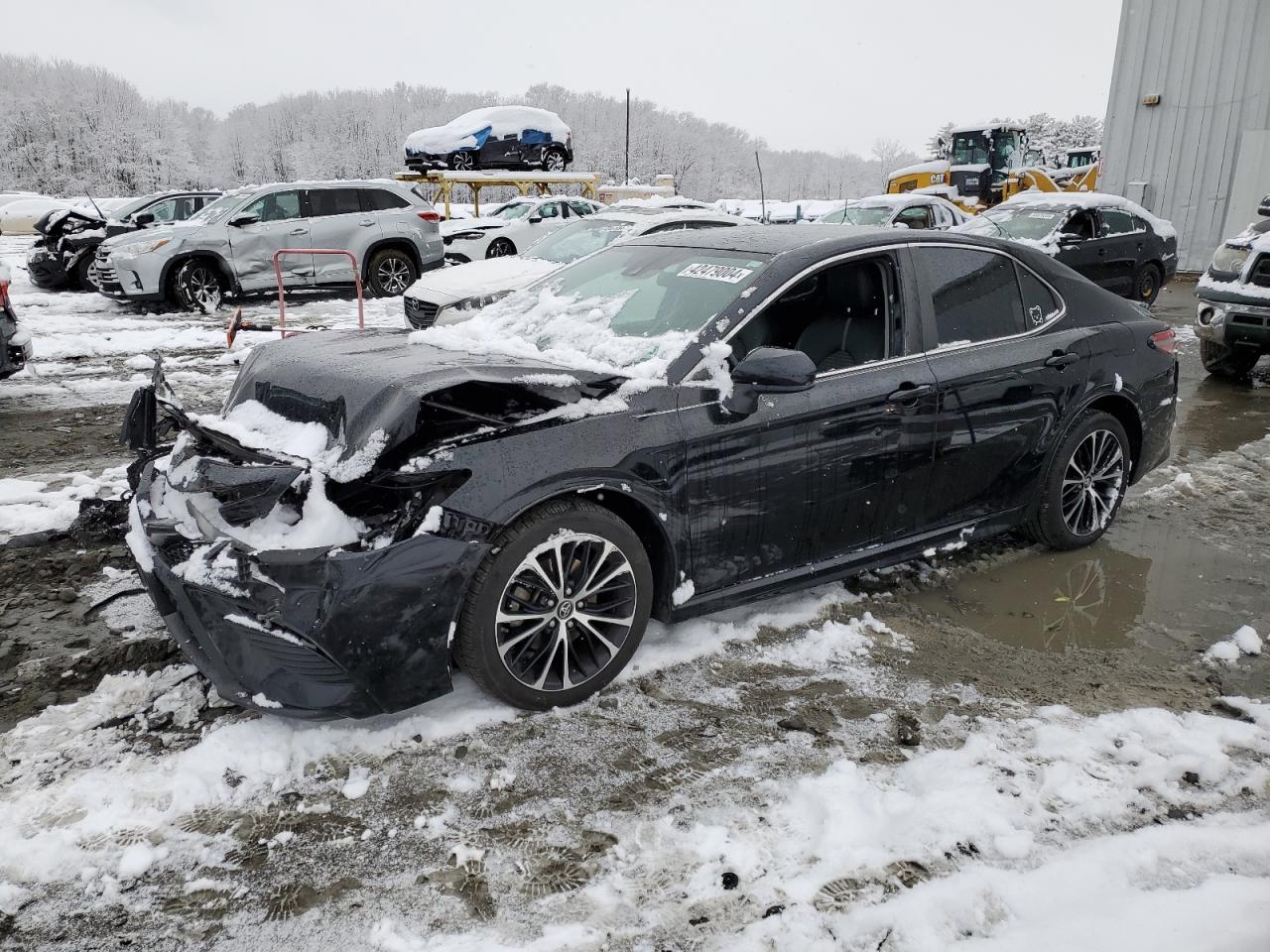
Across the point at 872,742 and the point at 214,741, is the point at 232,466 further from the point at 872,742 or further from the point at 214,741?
the point at 872,742

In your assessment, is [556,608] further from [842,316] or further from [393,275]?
[393,275]

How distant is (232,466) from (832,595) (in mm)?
2500

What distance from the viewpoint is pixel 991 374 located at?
3939 mm

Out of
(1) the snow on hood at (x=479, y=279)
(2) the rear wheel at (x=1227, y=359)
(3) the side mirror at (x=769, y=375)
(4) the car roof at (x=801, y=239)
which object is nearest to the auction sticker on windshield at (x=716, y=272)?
(4) the car roof at (x=801, y=239)

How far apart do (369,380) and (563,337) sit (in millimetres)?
885

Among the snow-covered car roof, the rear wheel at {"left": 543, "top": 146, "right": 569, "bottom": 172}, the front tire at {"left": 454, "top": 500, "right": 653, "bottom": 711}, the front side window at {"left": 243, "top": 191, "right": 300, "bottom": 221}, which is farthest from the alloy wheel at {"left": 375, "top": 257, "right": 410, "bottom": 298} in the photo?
the rear wheel at {"left": 543, "top": 146, "right": 569, "bottom": 172}

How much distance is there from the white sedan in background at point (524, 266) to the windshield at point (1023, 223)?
3839mm

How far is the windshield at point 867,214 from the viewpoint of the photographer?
13729 millimetres

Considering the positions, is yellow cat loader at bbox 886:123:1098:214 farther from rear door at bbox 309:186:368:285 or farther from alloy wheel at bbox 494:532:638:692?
alloy wheel at bbox 494:532:638:692

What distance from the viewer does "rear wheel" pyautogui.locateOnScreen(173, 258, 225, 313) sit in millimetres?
12562

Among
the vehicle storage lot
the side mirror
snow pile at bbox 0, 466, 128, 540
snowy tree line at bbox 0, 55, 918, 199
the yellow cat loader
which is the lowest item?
the vehicle storage lot

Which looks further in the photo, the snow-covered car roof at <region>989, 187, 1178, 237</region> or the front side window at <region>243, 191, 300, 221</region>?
the front side window at <region>243, 191, 300, 221</region>

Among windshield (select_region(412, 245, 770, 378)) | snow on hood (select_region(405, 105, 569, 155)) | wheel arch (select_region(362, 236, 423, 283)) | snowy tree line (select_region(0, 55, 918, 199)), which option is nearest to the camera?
windshield (select_region(412, 245, 770, 378))

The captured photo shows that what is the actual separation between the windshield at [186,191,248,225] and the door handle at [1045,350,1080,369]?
39.3 ft
